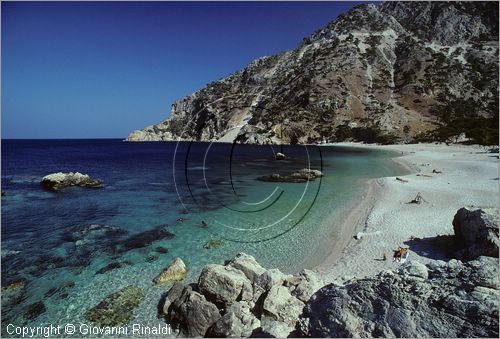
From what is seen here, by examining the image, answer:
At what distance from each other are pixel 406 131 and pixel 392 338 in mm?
113834

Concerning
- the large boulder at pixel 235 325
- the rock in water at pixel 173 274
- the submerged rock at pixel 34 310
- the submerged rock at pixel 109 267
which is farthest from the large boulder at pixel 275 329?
the submerged rock at pixel 109 267

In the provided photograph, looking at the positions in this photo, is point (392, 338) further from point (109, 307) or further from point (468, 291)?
point (109, 307)

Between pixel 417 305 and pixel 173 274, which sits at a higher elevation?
pixel 417 305

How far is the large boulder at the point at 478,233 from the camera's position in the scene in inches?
564

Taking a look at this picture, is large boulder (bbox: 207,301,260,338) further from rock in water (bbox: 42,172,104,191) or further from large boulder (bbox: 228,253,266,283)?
rock in water (bbox: 42,172,104,191)

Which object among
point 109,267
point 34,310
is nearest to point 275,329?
point 34,310

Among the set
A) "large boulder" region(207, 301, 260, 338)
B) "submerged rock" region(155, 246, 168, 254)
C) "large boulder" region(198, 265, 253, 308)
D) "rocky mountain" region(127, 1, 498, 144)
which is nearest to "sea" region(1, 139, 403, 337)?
"submerged rock" region(155, 246, 168, 254)

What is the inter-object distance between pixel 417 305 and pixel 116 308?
1119 cm

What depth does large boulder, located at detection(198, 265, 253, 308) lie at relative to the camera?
12328 millimetres

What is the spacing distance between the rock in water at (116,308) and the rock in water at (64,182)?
3172 cm

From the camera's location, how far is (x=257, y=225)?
77.9ft

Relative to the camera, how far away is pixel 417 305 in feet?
26.3

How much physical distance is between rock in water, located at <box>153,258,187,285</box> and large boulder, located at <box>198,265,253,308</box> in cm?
308

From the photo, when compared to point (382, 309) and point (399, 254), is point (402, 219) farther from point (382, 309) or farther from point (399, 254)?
point (382, 309)
